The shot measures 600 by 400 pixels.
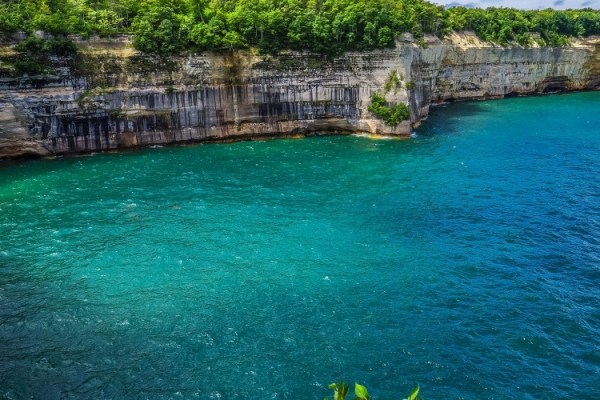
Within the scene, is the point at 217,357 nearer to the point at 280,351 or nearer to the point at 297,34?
the point at 280,351

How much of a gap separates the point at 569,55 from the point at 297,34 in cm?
6906

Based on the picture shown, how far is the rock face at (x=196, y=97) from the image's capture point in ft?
190

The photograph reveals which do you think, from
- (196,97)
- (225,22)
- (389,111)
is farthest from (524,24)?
(196,97)

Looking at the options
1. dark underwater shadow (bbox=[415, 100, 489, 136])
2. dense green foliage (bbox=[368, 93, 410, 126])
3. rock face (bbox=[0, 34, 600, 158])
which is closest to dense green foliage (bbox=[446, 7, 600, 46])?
dark underwater shadow (bbox=[415, 100, 489, 136])

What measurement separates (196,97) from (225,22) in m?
10.8

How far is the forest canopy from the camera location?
60156mm

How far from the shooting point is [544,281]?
34188mm

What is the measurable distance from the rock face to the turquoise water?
14.2 feet

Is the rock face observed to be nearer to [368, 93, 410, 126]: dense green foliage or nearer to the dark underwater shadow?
[368, 93, 410, 126]: dense green foliage

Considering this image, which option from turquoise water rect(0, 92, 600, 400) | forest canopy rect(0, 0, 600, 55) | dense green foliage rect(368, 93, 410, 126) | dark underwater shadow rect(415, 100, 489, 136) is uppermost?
forest canopy rect(0, 0, 600, 55)

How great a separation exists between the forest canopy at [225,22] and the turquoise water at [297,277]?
15.0m

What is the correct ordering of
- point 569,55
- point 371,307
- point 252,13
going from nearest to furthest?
1. point 371,307
2. point 252,13
3. point 569,55

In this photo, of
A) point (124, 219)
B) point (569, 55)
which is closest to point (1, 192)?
point (124, 219)

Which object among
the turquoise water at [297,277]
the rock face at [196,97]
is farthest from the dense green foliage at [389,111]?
the turquoise water at [297,277]
